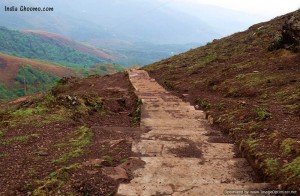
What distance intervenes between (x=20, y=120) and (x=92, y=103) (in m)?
3.30

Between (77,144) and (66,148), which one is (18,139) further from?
(77,144)

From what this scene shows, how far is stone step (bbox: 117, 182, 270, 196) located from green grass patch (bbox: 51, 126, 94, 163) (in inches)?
105

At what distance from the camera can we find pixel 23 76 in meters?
132

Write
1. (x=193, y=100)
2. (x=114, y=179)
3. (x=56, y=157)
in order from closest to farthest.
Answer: (x=114, y=179)
(x=56, y=157)
(x=193, y=100)

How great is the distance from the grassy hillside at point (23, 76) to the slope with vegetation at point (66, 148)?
10490 cm

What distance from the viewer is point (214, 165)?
23.9 ft

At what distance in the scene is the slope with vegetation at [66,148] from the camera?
6.68 meters

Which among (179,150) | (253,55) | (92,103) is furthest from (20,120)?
(253,55)

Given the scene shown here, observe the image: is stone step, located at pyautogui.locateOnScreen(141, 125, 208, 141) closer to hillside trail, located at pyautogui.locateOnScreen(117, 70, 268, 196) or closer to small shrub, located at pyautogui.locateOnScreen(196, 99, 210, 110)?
hillside trail, located at pyautogui.locateOnScreen(117, 70, 268, 196)

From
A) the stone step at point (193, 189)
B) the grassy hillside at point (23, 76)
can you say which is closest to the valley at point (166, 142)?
the stone step at point (193, 189)

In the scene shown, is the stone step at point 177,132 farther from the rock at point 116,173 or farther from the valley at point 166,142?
the rock at point 116,173

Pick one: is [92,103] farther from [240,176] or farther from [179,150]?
[240,176]

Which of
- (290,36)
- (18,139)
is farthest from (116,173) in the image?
(290,36)

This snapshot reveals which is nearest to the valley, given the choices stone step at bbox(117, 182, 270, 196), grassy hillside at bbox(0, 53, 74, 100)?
stone step at bbox(117, 182, 270, 196)
